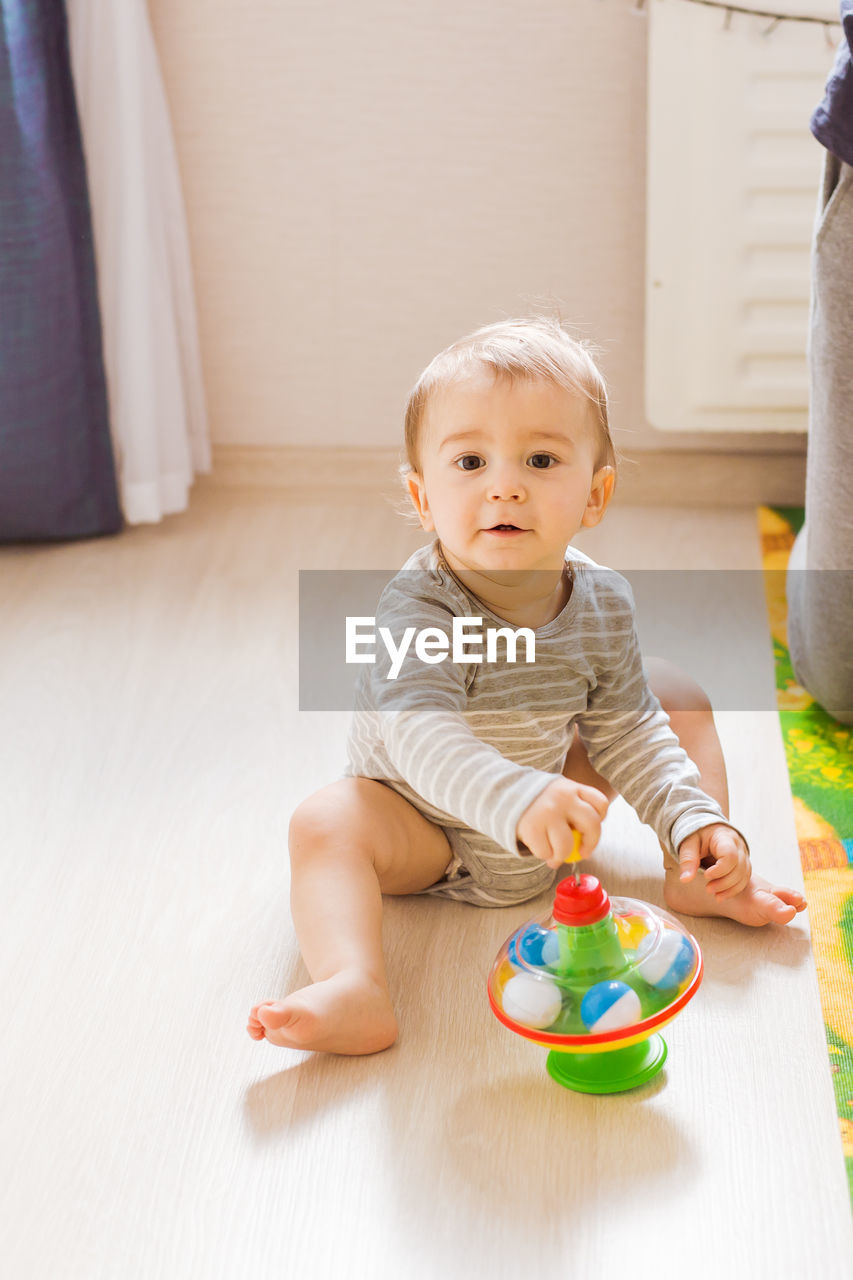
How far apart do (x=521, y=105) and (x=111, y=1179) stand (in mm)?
1362

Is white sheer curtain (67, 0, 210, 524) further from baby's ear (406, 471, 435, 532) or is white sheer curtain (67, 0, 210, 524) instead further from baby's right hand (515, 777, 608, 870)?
baby's right hand (515, 777, 608, 870)

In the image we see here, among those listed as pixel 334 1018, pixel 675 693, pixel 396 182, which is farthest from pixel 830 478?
pixel 396 182

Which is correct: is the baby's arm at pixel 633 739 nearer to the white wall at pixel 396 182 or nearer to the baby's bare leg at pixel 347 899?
the baby's bare leg at pixel 347 899

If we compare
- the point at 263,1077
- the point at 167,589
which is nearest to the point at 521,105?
the point at 167,589

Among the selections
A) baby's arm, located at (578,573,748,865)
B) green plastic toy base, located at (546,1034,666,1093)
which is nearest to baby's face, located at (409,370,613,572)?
baby's arm, located at (578,573,748,865)

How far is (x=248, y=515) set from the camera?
1.82 m

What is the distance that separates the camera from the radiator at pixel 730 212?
61.2 inches

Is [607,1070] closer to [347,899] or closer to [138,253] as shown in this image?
[347,899]

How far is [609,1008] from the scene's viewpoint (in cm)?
78

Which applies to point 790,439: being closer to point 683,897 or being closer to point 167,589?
point 167,589

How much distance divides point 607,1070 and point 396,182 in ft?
4.09

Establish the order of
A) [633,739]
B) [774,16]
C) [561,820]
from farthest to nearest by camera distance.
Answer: [774,16], [633,739], [561,820]

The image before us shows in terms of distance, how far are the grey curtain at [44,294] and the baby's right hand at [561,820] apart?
1.04m

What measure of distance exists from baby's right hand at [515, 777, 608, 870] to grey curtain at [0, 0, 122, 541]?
104cm
